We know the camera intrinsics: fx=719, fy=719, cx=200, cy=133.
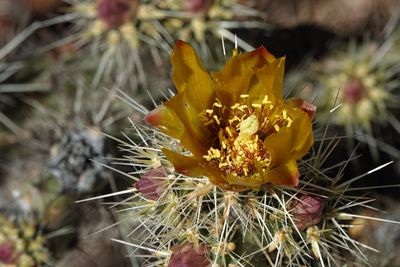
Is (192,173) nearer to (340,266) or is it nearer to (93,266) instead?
(340,266)

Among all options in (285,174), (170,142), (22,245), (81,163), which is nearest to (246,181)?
(285,174)

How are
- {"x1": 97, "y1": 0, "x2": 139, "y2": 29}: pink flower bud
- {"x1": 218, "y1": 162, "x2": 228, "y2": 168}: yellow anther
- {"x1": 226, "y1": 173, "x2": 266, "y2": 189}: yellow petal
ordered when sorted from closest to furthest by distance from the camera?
{"x1": 226, "y1": 173, "x2": 266, "y2": 189}: yellow petal, {"x1": 218, "y1": 162, "x2": 228, "y2": 168}: yellow anther, {"x1": 97, "y1": 0, "x2": 139, "y2": 29}: pink flower bud

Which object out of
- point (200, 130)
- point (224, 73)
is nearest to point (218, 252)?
point (200, 130)

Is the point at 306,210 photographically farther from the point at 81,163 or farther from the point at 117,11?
the point at 117,11

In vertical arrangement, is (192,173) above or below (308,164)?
above

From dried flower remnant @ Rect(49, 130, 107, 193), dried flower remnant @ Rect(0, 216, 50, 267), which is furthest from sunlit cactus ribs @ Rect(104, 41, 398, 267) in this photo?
dried flower remnant @ Rect(0, 216, 50, 267)

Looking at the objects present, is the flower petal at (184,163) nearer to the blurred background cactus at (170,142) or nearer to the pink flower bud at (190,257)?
the blurred background cactus at (170,142)

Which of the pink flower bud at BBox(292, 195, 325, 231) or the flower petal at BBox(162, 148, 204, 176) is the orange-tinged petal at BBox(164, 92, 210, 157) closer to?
the flower petal at BBox(162, 148, 204, 176)
